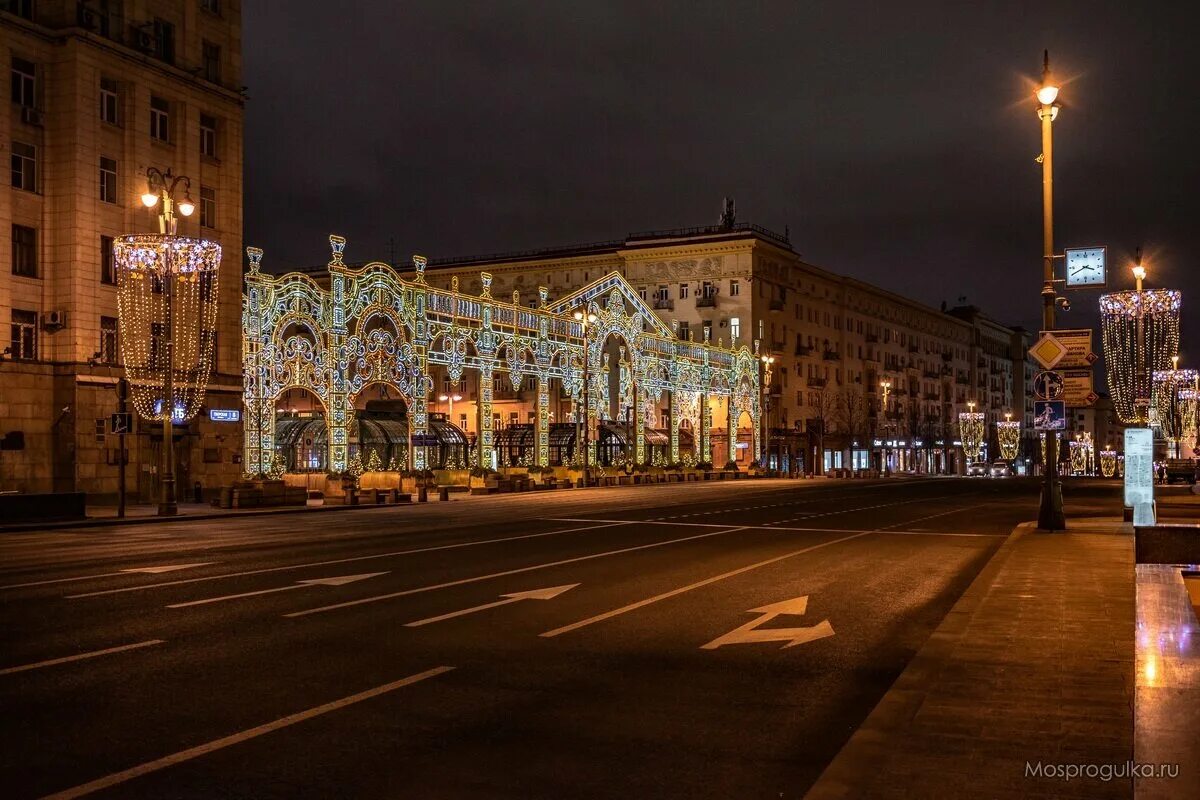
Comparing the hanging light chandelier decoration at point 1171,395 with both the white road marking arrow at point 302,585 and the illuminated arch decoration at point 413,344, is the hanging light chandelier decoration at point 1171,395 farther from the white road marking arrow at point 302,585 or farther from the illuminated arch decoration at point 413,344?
the white road marking arrow at point 302,585

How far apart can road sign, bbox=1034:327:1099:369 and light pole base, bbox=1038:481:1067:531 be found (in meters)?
2.66

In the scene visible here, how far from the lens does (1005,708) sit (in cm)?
729

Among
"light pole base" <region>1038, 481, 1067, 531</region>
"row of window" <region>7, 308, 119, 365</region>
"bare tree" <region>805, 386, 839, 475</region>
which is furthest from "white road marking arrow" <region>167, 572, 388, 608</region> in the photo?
"bare tree" <region>805, 386, 839, 475</region>

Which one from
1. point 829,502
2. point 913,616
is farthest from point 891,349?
point 913,616

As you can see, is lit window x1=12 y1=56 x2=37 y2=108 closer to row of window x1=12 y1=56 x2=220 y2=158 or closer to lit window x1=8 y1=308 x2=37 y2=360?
row of window x1=12 y1=56 x2=220 y2=158

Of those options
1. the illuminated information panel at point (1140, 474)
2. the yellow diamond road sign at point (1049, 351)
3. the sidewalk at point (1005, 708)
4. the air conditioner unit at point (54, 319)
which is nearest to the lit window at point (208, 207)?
the air conditioner unit at point (54, 319)

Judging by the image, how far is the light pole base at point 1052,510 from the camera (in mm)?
23016

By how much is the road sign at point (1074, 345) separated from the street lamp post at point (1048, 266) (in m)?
0.91

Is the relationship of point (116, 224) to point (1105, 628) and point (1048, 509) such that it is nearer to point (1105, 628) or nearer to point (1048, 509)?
point (1048, 509)

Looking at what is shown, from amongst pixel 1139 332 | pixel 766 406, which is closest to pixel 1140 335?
pixel 1139 332

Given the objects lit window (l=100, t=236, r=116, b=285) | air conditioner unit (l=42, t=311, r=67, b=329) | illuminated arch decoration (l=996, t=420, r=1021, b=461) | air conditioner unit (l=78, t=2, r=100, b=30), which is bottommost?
illuminated arch decoration (l=996, t=420, r=1021, b=461)

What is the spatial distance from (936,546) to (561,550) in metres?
7.55

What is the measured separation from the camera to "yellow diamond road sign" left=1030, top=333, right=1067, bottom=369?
22078 millimetres

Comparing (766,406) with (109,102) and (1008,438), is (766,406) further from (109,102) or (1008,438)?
(109,102)
